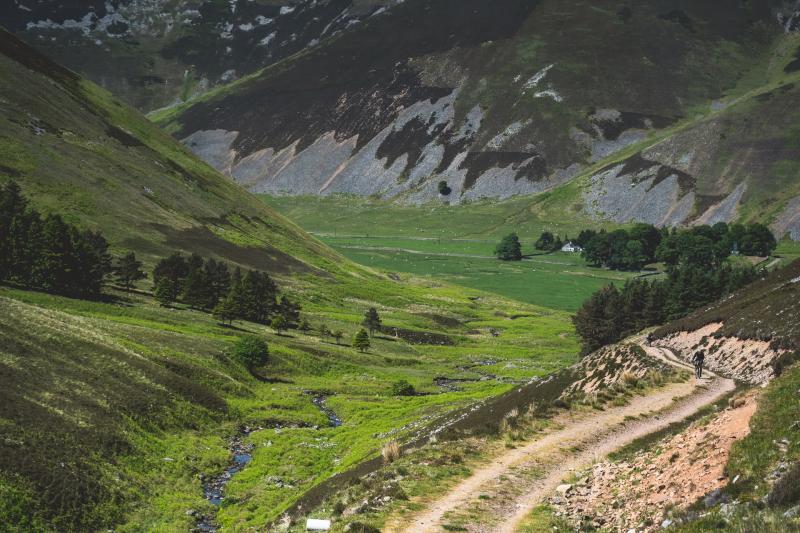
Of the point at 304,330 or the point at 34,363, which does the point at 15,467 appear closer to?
the point at 34,363

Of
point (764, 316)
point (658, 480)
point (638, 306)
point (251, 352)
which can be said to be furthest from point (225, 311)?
point (658, 480)

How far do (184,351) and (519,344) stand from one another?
73236mm

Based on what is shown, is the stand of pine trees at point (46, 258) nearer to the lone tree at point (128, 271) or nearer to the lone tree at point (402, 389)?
the lone tree at point (128, 271)

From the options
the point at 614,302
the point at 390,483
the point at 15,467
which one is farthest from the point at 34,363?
the point at 614,302

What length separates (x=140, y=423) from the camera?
187ft

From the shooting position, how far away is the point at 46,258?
99312 mm

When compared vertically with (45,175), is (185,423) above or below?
below

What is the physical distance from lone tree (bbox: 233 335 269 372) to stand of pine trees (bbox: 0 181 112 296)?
28183 mm

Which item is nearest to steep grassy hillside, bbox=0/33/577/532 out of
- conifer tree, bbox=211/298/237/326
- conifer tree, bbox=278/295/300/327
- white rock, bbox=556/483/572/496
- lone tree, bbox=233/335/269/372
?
lone tree, bbox=233/335/269/372

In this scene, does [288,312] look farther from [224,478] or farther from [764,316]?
[764,316]

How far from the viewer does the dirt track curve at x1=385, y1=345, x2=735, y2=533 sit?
25734 mm

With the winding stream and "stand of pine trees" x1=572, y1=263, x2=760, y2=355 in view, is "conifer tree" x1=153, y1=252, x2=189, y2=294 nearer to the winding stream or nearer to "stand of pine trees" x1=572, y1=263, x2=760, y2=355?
the winding stream

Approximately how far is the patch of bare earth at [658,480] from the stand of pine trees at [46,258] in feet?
296

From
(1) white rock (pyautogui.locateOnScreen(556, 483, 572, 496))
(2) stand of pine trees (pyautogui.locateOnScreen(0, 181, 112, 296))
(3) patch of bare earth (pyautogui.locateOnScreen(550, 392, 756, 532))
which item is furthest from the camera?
(2) stand of pine trees (pyautogui.locateOnScreen(0, 181, 112, 296))
